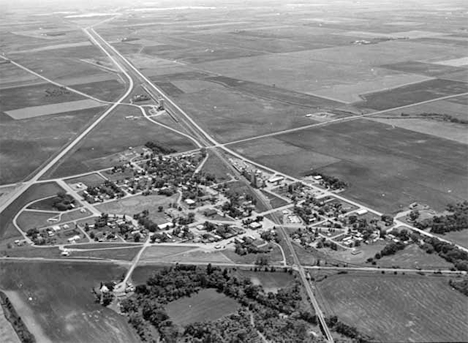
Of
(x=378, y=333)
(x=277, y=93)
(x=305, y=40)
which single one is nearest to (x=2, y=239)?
(x=378, y=333)

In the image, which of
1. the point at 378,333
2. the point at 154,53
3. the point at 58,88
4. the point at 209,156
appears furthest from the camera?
the point at 154,53

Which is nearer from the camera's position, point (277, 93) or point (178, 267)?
point (178, 267)

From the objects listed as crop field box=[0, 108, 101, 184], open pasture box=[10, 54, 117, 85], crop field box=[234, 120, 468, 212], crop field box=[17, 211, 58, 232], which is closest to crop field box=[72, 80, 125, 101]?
open pasture box=[10, 54, 117, 85]

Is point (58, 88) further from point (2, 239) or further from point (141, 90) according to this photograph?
point (2, 239)

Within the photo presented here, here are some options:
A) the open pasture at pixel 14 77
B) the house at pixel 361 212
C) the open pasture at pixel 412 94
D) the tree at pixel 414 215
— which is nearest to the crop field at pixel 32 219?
the house at pixel 361 212

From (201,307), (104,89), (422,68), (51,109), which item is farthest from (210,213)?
(422,68)

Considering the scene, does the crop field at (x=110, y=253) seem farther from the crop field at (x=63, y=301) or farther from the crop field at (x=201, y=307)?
the crop field at (x=201, y=307)
